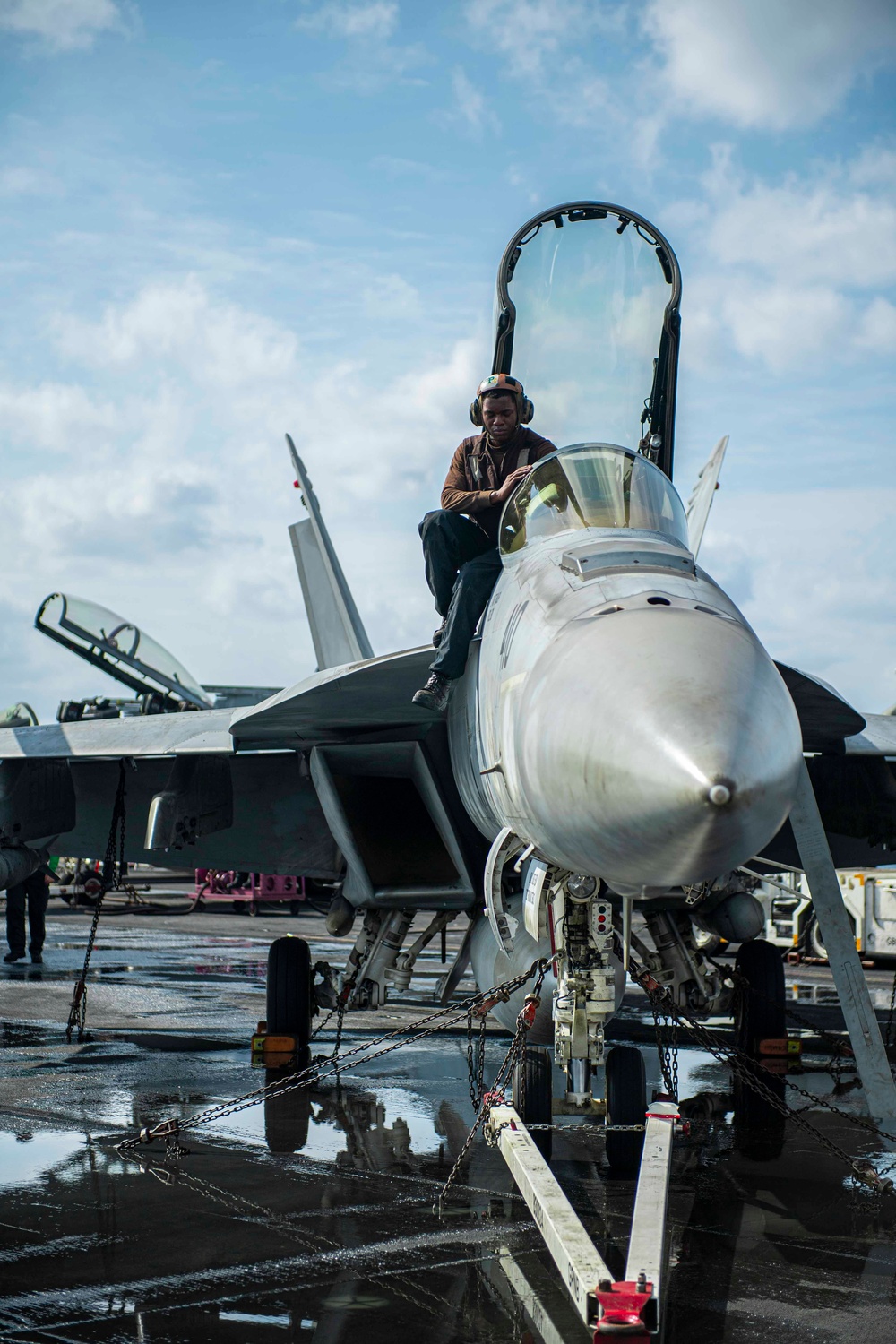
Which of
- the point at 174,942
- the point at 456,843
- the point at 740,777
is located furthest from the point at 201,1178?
the point at 174,942

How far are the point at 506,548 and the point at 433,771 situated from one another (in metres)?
1.73

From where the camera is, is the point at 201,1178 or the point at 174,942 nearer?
the point at 201,1178

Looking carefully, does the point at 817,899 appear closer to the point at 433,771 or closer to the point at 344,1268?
the point at 433,771

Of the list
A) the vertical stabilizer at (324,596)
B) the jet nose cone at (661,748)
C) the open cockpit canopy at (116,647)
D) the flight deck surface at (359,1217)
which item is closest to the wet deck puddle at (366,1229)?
the flight deck surface at (359,1217)

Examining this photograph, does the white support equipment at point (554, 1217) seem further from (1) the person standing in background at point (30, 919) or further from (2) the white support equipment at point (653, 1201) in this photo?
(1) the person standing in background at point (30, 919)

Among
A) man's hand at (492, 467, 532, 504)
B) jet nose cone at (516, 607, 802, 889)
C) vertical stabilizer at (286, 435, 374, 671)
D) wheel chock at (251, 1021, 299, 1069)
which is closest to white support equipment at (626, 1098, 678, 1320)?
jet nose cone at (516, 607, 802, 889)

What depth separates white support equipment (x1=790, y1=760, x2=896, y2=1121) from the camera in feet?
20.1

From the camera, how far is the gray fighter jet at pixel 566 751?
3.30 m

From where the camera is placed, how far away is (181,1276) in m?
4.41

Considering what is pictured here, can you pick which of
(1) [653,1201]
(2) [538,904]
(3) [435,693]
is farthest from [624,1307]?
(3) [435,693]

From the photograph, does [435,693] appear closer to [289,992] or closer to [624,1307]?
[624,1307]

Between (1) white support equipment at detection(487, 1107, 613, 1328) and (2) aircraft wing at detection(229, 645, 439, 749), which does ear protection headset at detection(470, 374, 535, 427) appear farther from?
(1) white support equipment at detection(487, 1107, 613, 1328)

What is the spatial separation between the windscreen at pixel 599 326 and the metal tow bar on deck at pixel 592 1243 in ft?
12.1

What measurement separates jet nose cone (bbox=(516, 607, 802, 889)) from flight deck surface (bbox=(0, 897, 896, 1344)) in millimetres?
1652
